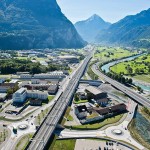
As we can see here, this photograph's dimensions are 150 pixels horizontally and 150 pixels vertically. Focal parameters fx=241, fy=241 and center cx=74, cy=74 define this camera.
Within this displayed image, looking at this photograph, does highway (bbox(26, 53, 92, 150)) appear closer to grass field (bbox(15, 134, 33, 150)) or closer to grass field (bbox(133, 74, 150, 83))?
grass field (bbox(15, 134, 33, 150))

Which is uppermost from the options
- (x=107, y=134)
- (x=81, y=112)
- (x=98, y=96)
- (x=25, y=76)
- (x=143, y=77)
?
(x=25, y=76)

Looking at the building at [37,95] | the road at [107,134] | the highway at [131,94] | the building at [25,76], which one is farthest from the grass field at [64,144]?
the building at [25,76]

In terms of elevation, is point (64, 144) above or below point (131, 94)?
below

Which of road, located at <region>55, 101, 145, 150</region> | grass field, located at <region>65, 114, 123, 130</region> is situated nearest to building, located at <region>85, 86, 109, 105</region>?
grass field, located at <region>65, 114, 123, 130</region>

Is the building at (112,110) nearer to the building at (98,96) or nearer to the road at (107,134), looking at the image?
the building at (98,96)

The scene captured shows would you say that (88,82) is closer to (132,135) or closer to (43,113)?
(43,113)

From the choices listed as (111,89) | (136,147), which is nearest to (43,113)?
(136,147)

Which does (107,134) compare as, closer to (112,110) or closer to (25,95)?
(112,110)

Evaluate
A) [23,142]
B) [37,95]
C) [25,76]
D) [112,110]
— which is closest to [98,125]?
[112,110]

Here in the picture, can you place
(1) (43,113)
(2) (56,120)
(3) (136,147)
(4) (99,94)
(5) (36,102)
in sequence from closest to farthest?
(3) (136,147) < (2) (56,120) < (1) (43,113) < (5) (36,102) < (4) (99,94)
